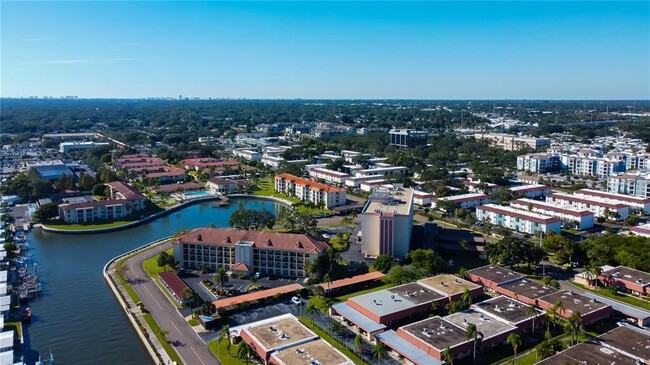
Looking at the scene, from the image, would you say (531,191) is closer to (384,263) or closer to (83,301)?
(384,263)

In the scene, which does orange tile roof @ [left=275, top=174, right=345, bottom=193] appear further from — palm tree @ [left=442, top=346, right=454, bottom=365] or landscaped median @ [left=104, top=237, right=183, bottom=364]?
palm tree @ [left=442, top=346, right=454, bottom=365]

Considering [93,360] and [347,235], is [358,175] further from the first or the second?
[93,360]

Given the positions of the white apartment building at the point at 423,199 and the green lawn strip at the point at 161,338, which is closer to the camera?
the green lawn strip at the point at 161,338

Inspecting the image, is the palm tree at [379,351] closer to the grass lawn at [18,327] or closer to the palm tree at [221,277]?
the palm tree at [221,277]

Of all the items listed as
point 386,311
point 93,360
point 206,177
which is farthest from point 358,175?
point 93,360

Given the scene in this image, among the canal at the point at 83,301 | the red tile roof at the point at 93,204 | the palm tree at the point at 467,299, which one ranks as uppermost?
the red tile roof at the point at 93,204

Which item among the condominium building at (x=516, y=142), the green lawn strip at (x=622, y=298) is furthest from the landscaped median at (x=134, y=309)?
the condominium building at (x=516, y=142)

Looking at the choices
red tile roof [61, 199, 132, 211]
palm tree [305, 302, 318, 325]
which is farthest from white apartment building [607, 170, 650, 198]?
red tile roof [61, 199, 132, 211]
